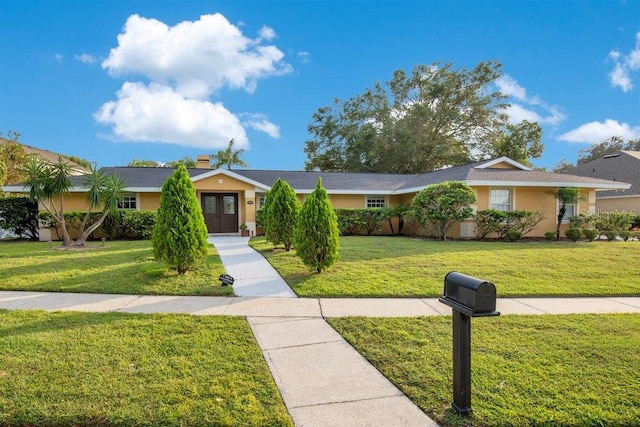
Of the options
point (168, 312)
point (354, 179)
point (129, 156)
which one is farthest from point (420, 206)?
point (129, 156)

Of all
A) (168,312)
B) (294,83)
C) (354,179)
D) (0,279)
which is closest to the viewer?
(168,312)

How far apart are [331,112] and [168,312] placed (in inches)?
1238

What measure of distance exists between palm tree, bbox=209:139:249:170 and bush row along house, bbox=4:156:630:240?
12565mm

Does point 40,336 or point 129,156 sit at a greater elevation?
point 129,156

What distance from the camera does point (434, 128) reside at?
→ 32062 millimetres

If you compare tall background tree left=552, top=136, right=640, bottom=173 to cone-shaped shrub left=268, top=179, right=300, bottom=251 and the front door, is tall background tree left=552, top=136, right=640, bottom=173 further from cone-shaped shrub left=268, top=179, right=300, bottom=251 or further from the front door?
cone-shaped shrub left=268, top=179, right=300, bottom=251

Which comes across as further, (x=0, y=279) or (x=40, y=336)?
(x=0, y=279)

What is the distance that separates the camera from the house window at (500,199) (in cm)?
1566

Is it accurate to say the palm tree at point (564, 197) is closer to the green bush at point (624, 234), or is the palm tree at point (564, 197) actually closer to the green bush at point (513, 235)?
the green bush at point (624, 234)

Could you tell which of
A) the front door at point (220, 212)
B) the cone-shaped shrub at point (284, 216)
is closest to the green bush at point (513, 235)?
the cone-shaped shrub at point (284, 216)

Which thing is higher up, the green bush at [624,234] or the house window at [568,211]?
the house window at [568,211]

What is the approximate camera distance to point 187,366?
333 centimetres

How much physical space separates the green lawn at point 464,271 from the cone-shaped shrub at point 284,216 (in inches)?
19.3

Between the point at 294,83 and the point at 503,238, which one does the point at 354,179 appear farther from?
the point at 503,238
